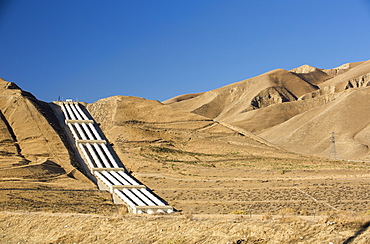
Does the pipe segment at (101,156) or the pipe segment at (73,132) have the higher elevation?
the pipe segment at (73,132)

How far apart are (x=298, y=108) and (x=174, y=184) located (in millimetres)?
86237

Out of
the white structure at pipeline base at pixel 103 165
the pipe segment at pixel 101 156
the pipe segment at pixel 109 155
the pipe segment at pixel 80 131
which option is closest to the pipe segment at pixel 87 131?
the white structure at pipeline base at pixel 103 165

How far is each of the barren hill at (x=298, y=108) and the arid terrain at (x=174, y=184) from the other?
1294cm

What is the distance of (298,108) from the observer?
11388 centimetres

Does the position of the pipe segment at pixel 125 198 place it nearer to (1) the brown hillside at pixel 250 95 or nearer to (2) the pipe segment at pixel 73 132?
(2) the pipe segment at pixel 73 132

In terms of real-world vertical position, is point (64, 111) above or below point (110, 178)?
above

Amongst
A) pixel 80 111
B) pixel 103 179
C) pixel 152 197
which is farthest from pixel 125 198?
pixel 80 111

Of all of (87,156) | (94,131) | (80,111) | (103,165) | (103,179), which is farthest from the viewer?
(80,111)

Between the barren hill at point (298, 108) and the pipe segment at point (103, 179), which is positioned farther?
the barren hill at point (298, 108)

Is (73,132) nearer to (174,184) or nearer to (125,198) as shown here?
(174,184)

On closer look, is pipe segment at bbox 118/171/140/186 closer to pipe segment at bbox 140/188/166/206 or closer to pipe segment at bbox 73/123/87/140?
pipe segment at bbox 140/188/166/206

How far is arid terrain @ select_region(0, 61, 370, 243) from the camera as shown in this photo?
14352mm

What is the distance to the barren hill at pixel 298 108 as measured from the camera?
249ft

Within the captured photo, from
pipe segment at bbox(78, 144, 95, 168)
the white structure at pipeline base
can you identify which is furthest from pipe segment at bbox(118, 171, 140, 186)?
pipe segment at bbox(78, 144, 95, 168)
